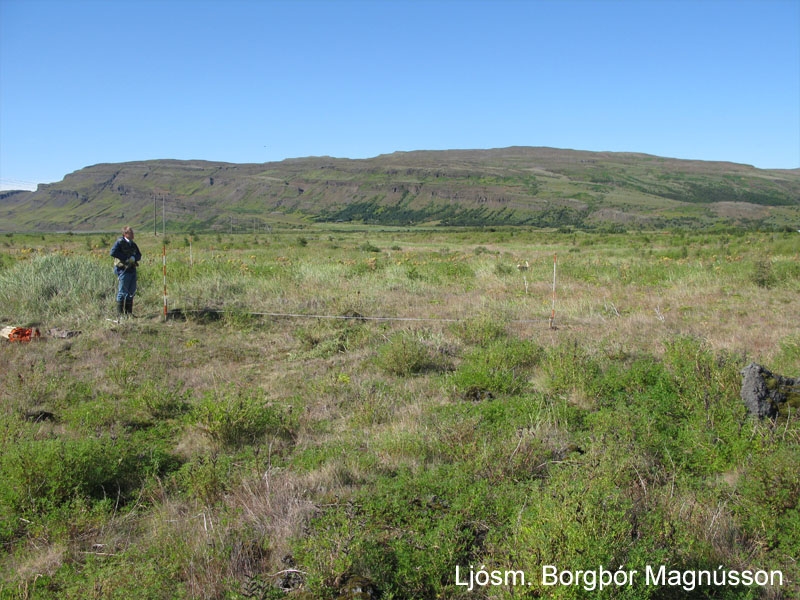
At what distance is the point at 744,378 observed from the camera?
220 inches

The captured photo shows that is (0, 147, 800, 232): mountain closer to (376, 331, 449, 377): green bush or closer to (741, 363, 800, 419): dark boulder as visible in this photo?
(376, 331, 449, 377): green bush

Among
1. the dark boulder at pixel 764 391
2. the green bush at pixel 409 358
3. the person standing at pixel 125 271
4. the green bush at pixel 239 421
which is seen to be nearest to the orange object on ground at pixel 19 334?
the person standing at pixel 125 271

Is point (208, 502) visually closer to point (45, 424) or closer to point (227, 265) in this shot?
point (45, 424)

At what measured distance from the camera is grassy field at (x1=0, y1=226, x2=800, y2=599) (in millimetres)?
3266

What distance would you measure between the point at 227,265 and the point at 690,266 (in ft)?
43.3

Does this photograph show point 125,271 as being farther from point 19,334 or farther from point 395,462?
point 395,462

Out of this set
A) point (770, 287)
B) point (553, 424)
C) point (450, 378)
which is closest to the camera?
point (553, 424)

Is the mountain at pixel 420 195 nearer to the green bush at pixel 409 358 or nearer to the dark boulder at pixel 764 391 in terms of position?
the green bush at pixel 409 358

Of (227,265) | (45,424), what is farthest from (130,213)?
(45,424)

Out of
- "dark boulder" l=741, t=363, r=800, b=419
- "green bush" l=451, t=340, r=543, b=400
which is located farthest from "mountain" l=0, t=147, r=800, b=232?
"dark boulder" l=741, t=363, r=800, b=419

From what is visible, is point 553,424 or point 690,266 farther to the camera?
point 690,266

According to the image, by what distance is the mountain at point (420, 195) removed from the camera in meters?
118

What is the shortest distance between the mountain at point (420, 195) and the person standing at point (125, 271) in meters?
97.5

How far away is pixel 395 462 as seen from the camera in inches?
188
